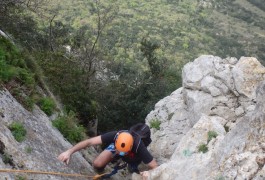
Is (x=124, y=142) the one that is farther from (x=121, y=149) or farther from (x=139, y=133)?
(x=139, y=133)

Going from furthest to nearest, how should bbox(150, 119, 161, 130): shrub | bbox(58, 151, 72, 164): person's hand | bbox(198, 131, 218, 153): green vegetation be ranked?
bbox(150, 119, 161, 130): shrub
bbox(198, 131, 218, 153): green vegetation
bbox(58, 151, 72, 164): person's hand

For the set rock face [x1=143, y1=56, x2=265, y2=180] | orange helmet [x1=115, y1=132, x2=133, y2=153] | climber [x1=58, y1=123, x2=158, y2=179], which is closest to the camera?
rock face [x1=143, y1=56, x2=265, y2=180]

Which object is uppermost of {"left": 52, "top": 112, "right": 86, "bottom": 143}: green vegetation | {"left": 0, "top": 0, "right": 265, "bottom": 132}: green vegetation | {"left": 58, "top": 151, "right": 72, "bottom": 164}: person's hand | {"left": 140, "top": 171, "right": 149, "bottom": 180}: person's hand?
{"left": 58, "top": 151, "right": 72, "bottom": 164}: person's hand

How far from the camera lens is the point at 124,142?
8.83 metres

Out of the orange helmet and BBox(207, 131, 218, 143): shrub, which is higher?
the orange helmet

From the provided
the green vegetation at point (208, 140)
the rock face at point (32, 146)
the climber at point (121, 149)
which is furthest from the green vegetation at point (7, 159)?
the green vegetation at point (208, 140)

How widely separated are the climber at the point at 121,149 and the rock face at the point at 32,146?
38 centimetres

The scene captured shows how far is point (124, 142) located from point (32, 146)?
2110 millimetres

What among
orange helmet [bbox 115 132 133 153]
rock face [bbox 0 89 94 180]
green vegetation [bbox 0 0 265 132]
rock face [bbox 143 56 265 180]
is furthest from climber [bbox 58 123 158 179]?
green vegetation [bbox 0 0 265 132]

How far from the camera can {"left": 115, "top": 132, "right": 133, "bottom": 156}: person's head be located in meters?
8.84

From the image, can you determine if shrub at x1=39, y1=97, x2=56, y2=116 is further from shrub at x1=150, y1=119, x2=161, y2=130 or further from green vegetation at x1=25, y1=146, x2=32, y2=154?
shrub at x1=150, y1=119, x2=161, y2=130

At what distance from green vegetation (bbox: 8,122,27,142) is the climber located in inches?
42.0

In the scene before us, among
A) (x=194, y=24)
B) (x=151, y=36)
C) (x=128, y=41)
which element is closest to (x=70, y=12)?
(x=128, y=41)

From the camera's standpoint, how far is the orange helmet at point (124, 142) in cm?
884
